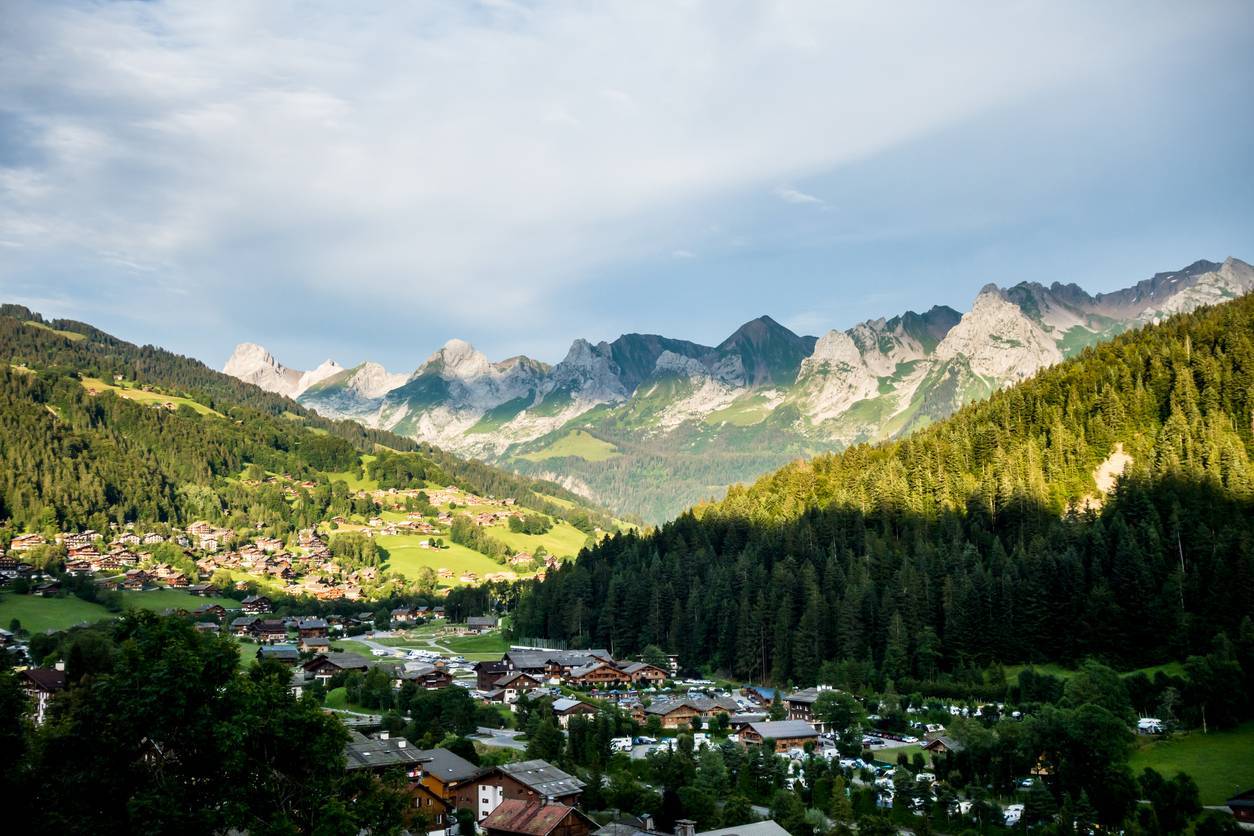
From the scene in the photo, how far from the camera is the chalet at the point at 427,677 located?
3880 inches

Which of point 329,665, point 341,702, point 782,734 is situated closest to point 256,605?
point 329,665

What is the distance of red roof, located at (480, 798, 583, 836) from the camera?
4912 centimetres

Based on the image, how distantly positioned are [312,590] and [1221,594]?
487 feet

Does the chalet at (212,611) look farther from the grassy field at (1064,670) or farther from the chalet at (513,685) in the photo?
the grassy field at (1064,670)

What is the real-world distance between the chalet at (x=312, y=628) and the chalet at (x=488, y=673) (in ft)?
123

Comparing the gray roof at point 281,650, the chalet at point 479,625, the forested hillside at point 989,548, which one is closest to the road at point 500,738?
the forested hillside at point 989,548

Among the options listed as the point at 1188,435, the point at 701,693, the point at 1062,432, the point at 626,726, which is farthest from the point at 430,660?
the point at 1188,435

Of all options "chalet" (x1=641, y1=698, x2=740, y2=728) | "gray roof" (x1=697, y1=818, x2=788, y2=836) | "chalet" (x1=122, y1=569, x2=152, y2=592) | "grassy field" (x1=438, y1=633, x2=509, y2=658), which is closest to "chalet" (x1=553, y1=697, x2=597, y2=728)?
"chalet" (x1=641, y1=698, x2=740, y2=728)

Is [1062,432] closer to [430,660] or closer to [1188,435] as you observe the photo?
[1188,435]

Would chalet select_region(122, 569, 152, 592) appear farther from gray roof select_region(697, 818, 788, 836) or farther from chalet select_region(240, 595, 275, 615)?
gray roof select_region(697, 818, 788, 836)

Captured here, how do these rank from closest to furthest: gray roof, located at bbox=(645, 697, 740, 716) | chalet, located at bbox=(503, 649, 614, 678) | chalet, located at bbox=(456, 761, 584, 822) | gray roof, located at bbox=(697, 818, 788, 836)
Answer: gray roof, located at bbox=(697, 818, 788, 836) < chalet, located at bbox=(456, 761, 584, 822) < gray roof, located at bbox=(645, 697, 740, 716) < chalet, located at bbox=(503, 649, 614, 678)

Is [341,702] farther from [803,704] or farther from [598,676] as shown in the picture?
[803,704]

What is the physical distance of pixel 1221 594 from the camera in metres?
80.5

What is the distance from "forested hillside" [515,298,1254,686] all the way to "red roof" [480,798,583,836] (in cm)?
4713
